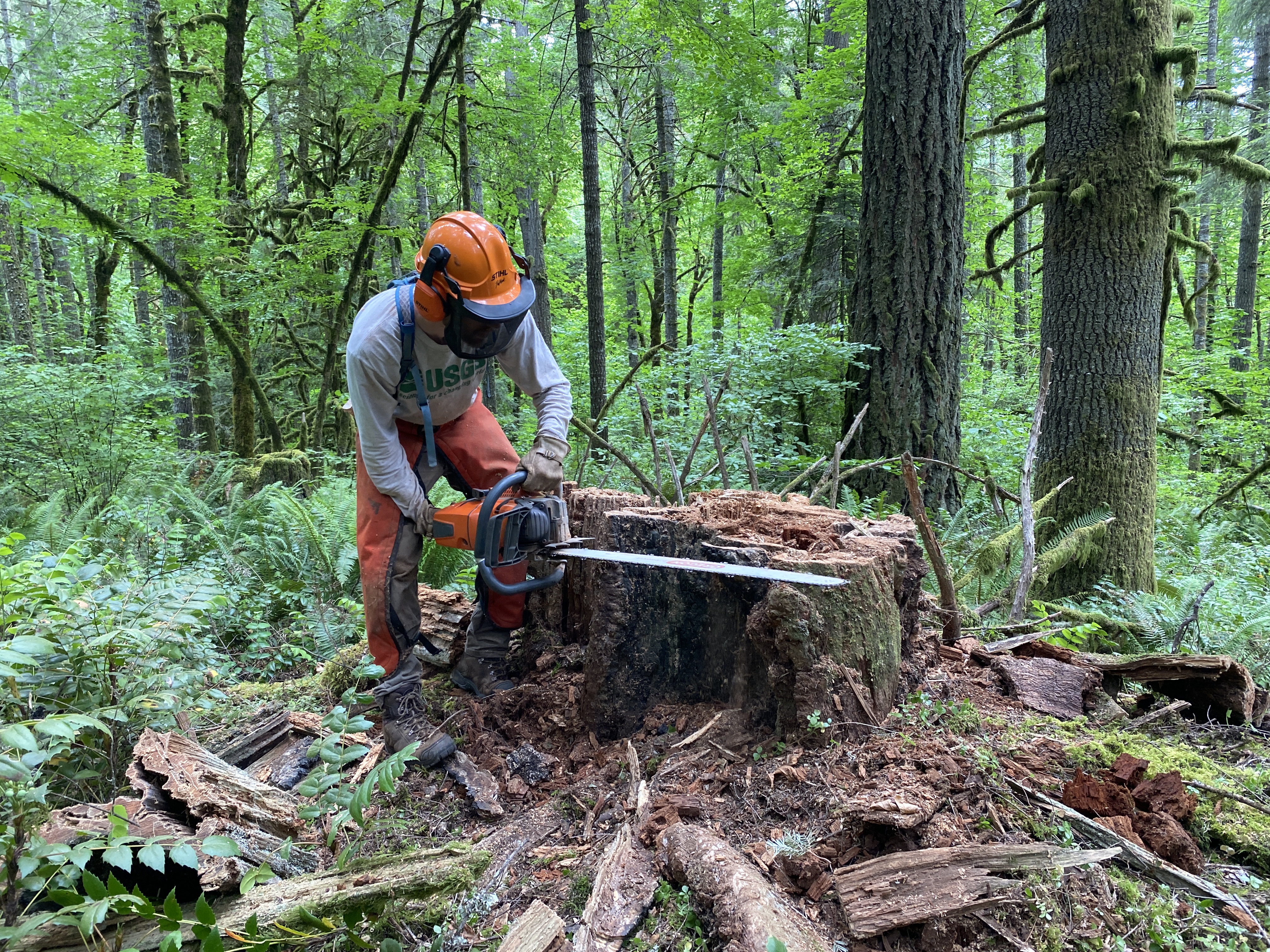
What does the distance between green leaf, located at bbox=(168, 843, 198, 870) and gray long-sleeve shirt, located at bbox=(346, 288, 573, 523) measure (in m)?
1.63

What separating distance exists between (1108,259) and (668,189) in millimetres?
8566

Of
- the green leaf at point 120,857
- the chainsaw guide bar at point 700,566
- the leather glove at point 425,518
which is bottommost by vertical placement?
the green leaf at point 120,857

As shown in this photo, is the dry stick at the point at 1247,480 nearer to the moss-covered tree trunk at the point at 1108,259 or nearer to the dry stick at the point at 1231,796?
the moss-covered tree trunk at the point at 1108,259

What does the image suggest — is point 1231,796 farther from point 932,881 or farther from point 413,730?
point 413,730

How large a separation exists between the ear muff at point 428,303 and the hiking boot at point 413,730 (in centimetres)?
167

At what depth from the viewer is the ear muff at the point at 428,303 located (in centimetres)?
276

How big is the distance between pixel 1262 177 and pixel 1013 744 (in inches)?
206

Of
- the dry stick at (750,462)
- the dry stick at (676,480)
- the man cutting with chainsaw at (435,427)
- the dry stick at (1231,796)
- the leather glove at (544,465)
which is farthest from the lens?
the dry stick at (676,480)

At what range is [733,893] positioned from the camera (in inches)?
66.1

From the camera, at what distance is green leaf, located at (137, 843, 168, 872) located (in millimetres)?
1389

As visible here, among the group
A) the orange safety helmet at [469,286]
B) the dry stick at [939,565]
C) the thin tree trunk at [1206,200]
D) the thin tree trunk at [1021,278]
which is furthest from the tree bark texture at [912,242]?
the thin tree trunk at [1206,200]

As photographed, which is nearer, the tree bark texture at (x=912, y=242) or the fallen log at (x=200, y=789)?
the fallen log at (x=200, y=789)

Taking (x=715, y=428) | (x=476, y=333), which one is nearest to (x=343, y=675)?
(x=476, y=333)

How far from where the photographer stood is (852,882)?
169cm
